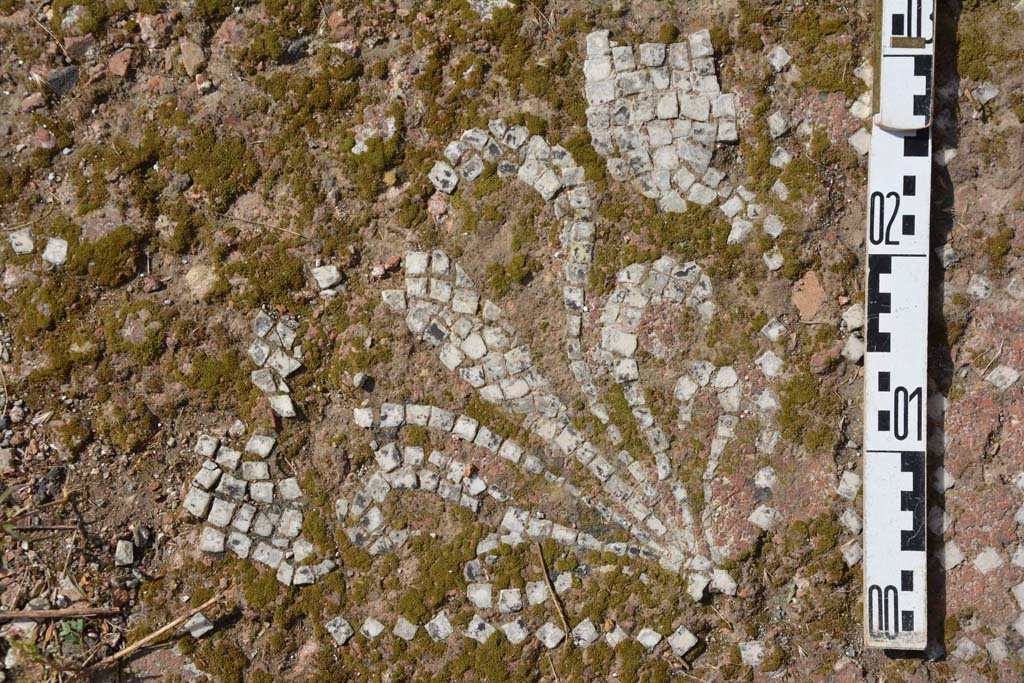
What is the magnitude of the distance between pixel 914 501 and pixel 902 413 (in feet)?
1.62

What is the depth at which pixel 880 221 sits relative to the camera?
388 centimetres

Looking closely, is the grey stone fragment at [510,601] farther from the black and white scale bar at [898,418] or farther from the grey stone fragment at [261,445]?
the black and white scale bar at [898,418]

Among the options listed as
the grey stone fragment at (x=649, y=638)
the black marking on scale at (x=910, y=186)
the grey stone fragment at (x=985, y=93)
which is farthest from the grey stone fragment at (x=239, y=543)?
the grey stone fragment at (x=985, y=93)

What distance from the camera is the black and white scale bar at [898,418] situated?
3.86m

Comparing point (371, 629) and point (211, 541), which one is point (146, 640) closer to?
point (211, 541)

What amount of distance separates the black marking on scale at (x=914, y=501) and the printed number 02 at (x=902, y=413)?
4.6 inches

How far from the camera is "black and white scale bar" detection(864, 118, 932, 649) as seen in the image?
12.7ft

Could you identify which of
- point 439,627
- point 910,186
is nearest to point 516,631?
point 439,627

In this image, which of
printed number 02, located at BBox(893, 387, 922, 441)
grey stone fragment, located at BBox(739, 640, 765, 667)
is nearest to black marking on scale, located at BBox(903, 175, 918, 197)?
printed number 02, located at BBox(893, 387, 922, 441)

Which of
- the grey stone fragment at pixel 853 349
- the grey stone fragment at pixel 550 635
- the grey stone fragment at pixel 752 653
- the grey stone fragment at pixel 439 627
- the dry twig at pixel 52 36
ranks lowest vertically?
the grey stone fragment at pixel 752 653

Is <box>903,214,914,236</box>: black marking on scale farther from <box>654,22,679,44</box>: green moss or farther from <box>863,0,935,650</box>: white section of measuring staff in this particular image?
<box>654,22,679,44</box>: green moss

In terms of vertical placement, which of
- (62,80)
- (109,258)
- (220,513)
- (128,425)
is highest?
(62,80)

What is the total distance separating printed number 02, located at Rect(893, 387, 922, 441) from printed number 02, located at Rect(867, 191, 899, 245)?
0.84 m

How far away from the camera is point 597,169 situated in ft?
12.9
